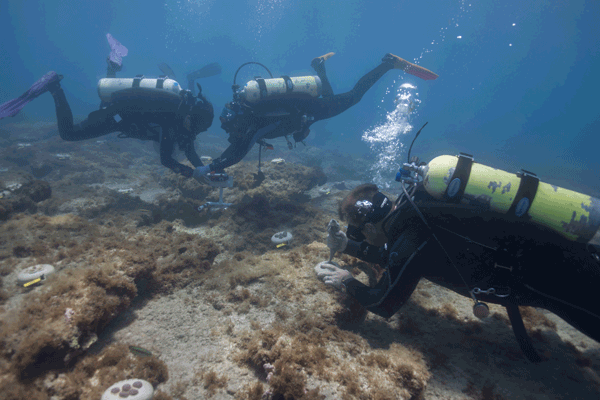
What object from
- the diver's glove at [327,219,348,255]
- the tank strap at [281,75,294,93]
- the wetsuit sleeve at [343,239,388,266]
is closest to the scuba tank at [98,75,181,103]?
the tank strap at [281,75,294,93]

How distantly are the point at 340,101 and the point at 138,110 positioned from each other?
6.60 m

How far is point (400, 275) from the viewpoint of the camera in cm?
252

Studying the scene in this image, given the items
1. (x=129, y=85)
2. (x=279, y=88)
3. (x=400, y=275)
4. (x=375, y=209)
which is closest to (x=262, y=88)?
(x=279, y=88)

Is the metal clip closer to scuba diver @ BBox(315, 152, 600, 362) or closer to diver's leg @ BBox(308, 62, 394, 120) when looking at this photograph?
scuba diver @ BBox(315, 152, 600, 362)

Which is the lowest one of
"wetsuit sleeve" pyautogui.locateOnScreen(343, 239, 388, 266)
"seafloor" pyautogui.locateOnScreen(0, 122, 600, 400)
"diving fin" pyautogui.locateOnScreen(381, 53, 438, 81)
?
"seafloor" pyautogui.locateOnScreen(0, 122, 600, 400)

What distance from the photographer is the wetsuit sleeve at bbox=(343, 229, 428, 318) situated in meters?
2.52

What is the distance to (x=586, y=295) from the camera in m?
2.05

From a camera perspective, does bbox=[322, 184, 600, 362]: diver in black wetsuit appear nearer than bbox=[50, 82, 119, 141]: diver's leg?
Yes

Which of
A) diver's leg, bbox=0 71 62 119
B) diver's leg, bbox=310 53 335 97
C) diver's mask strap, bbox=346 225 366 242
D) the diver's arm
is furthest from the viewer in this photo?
diver's leg, bbox=310 53 335 97

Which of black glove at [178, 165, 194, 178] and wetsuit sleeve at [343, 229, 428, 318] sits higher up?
black glove at [178, 165, 194, 178]

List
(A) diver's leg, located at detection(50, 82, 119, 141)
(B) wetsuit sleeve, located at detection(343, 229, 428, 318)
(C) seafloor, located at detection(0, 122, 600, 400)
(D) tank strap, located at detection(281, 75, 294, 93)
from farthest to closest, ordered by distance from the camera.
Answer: (D) tank strap, located at detection(281, 75, 294, 93) → (A) diver's leg, located at detection(50, 82, 119, 141) → (B) wetsuit sleeve, located at detection(343, 229, 428, 318) → (C) seafloor, located at detection(0, 122, 600, 400)

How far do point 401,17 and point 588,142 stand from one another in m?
Answer: 82.5

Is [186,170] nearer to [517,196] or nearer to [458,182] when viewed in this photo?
[458,182]

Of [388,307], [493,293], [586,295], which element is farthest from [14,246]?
[586,295]
